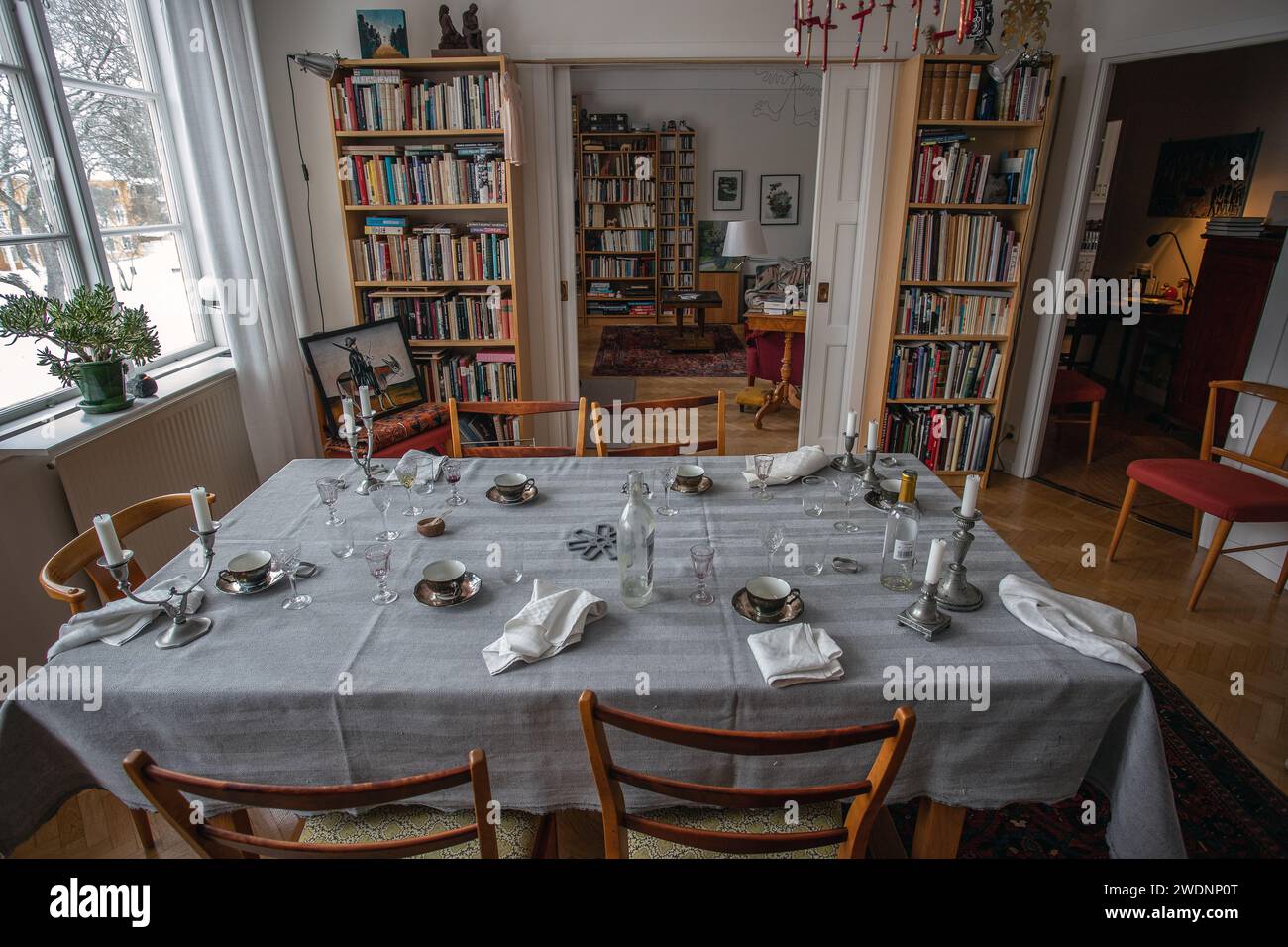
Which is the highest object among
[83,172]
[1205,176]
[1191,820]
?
[1205,176]

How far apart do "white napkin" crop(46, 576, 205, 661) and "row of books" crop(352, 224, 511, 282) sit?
8.46ft

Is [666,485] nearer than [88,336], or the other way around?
[666,485]

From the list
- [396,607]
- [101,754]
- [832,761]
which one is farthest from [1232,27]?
[101,754]

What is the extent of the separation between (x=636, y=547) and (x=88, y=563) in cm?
136

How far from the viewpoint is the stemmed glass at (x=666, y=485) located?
6.44 ft

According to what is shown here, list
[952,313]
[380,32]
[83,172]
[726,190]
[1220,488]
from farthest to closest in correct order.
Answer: [726,190]
[952,313]
[380,32]
[1220,488]
[83,172]

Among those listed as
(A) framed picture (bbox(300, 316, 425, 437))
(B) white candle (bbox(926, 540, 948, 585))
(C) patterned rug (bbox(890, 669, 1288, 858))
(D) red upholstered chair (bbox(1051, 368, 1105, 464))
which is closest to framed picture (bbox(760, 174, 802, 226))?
(D) red upholstered chair (bbox(1051, 368, 1105, 464))

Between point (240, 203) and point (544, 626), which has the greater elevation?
point (240, 203)

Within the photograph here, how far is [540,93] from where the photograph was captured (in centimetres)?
372

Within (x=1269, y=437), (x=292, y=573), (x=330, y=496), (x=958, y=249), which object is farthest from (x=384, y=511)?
(x=1269, y=437)

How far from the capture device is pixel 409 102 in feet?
11.4

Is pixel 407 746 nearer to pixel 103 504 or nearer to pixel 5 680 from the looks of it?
pixel 5 680

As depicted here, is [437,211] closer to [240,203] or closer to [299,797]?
[240,203]

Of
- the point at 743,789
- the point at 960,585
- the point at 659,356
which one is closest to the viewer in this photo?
the point at 743,789
